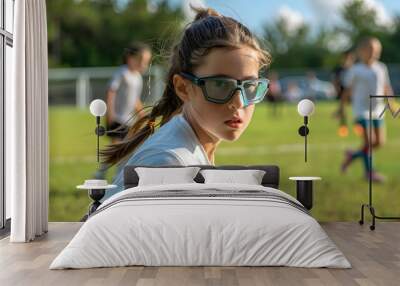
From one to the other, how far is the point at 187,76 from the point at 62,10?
915cm

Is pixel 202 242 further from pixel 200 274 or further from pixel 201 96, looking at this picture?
pixel 201 96

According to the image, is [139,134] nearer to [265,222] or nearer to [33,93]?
[33,93]

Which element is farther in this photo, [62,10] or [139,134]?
[62,10]

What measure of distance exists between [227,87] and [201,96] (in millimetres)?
233

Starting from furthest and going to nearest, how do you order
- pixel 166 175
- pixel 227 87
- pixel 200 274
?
pixel 227 87
pixel 166 175
pixel 200 274

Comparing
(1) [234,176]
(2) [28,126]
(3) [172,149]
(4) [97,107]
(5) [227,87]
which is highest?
(5) [227,87]

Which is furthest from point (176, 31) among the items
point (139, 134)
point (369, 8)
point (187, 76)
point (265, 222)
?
point (369, 8)

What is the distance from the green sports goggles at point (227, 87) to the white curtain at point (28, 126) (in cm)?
120

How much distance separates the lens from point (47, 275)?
3869mm

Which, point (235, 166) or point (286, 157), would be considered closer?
point (235, 166)

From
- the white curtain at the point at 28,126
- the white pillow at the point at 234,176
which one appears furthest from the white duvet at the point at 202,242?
the white pillow at the point at 234,176

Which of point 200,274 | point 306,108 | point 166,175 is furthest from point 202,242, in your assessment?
point 306,108

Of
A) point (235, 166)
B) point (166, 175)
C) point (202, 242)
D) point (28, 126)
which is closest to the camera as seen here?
point (202, 242)

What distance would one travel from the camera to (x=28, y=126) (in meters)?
5.19
